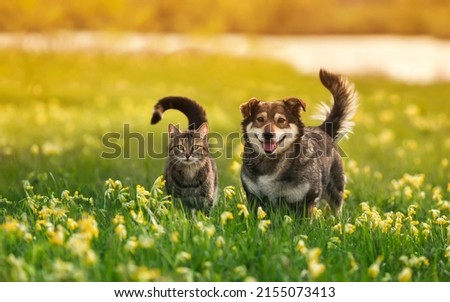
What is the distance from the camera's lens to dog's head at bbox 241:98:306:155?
7012 mm

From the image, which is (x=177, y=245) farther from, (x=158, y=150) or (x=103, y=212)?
(x=158, y=150)

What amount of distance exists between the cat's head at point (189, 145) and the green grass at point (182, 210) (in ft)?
1.51

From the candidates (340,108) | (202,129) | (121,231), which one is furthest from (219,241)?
(340,108)

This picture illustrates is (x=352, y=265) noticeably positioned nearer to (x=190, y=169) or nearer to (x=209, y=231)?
(x=209, y=231)

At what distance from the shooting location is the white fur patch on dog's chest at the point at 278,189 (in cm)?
721

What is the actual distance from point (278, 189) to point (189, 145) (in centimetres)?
110

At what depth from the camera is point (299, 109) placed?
7.15m

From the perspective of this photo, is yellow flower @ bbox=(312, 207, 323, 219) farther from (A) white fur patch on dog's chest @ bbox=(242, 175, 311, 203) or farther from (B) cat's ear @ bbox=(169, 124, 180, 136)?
(B) cat's ear @ bbox=(169, 124, 180, 136)

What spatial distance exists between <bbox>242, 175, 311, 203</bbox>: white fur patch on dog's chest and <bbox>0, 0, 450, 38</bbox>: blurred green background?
9.98 metres

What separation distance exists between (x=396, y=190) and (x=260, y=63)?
18.3m

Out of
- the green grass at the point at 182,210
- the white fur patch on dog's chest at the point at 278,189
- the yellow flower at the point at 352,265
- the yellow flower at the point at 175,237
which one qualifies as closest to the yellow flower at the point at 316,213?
the green grass at the point at 182,210

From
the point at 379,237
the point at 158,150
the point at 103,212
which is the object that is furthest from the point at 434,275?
the point at 158,150

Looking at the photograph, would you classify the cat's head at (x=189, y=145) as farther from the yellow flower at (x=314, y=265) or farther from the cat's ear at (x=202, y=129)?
the yellow flower at (x=314, y=265)

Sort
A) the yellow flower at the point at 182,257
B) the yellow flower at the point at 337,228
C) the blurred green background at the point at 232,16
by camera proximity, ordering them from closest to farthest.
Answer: the yellow flower at the point at 182,257
the yellow flower at the point at 337,228
the blurred green background at the point at 232,16
